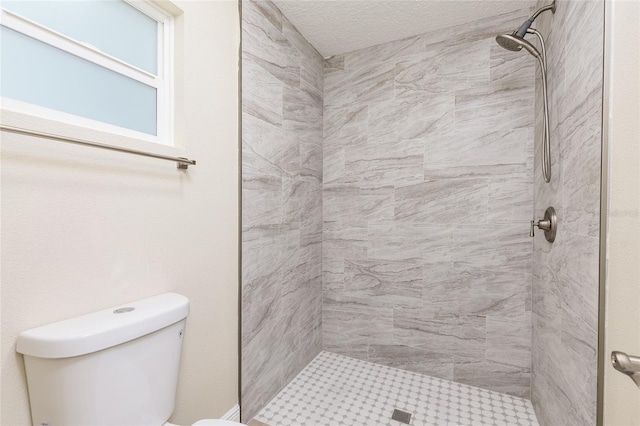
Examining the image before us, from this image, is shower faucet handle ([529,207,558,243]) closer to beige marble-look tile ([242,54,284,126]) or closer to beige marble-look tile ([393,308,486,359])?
beige marble-look tile ([393,308,486,359])

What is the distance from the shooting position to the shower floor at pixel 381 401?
1615mm

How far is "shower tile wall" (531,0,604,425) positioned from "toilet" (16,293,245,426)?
126cm

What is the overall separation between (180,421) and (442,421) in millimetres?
1318

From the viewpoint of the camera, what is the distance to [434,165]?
2006mm

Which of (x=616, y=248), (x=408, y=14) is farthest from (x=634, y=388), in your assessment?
(x=408, y=14)

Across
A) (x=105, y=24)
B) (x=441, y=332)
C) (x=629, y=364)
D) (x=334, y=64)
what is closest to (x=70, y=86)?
(x=105, y=24)

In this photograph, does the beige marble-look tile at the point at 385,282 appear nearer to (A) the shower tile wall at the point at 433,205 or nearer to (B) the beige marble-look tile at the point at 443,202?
(A) the shower tile wall at the point at 433,205

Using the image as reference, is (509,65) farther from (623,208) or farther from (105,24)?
(105,24)

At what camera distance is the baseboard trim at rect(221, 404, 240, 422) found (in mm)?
1478

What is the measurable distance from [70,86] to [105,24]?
29 cm

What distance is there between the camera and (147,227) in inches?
43.3

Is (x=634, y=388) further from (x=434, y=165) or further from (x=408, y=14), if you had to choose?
(x=408, y=14)

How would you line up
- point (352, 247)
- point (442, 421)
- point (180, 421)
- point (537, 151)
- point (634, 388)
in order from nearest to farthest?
point (634, 388), point (180, 421), point (442, 421), point (537, 151), point (352, 247)

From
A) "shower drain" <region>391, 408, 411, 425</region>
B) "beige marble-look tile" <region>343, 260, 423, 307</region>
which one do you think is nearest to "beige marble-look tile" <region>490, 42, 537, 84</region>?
"beige marble-look tile" <region>343, 260, 423, 307</region>
